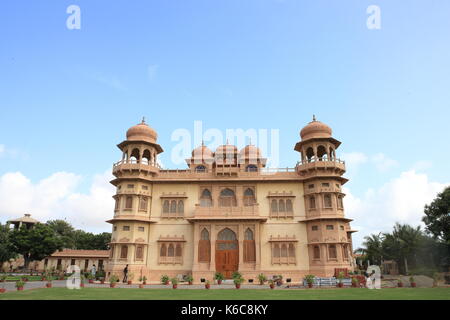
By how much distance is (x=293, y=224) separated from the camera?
1158 inches

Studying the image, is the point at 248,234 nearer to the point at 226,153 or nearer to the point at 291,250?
the point at 291,250

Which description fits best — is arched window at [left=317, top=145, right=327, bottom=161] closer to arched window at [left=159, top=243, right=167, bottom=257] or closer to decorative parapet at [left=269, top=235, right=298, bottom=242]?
decorative parapet at [left=269, top=235, right=298, bottom=242]

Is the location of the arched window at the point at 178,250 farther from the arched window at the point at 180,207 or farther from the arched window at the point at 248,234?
the arched window at the point at 248,234

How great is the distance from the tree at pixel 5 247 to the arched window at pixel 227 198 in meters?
30.1

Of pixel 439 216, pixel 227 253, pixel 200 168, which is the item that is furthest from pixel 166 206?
pixel 439 216

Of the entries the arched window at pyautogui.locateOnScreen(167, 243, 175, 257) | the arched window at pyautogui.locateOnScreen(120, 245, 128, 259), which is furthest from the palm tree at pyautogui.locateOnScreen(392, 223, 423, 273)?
the arched window at pyautogui.locateOnScreen(120, 245, 128, 259)

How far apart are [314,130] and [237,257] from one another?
14.6m

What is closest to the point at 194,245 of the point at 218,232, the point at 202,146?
the point at 218,232

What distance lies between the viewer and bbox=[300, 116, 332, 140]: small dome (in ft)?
101

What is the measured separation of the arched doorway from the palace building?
0.09 m

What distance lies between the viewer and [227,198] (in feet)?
100

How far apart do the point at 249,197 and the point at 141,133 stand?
42.0 ft

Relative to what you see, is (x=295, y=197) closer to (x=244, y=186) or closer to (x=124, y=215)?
(x=244, y=186)
